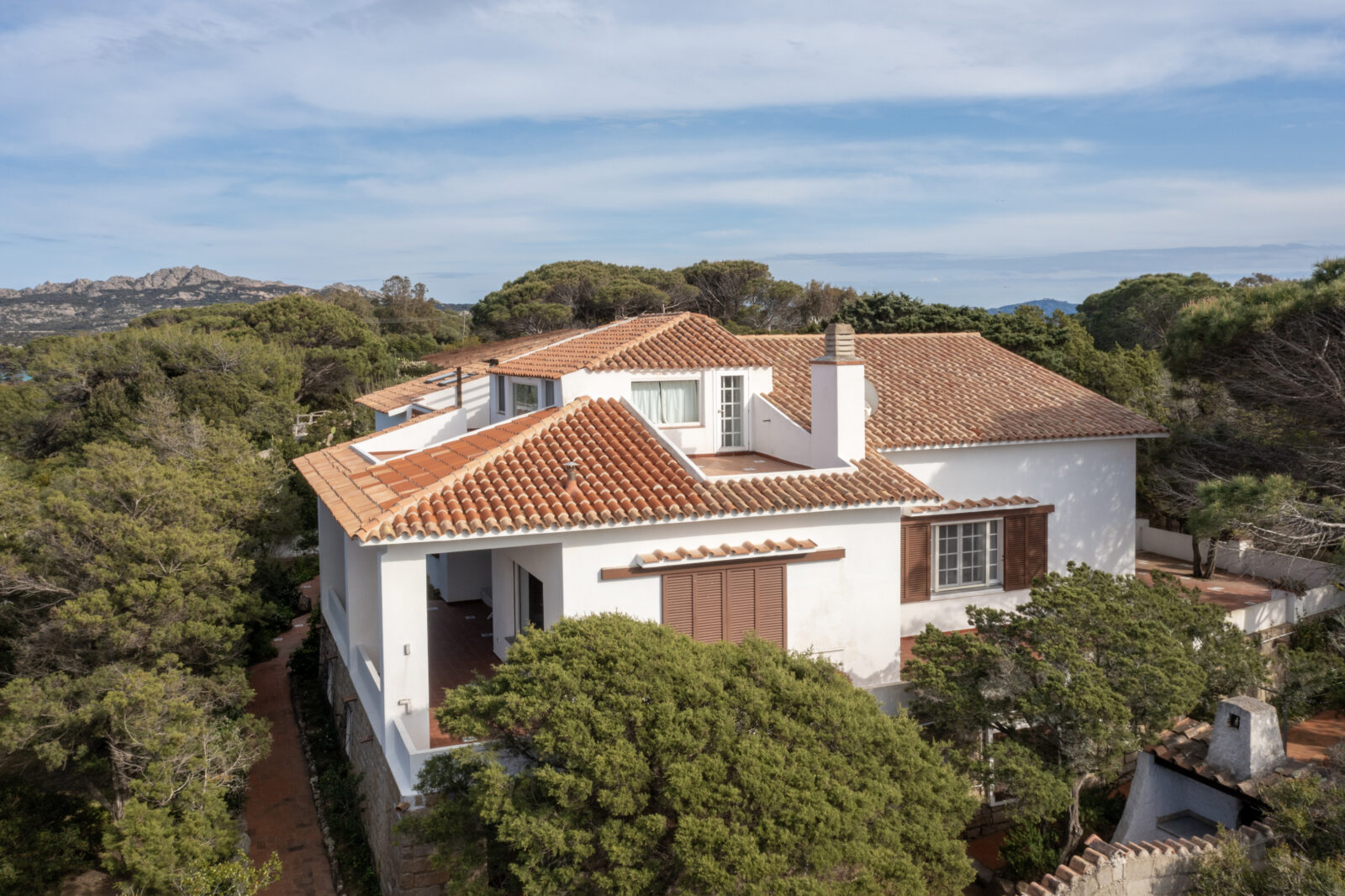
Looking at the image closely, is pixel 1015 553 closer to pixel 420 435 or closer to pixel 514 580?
pixel 514 580

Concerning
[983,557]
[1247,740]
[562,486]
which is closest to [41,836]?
[562,486]

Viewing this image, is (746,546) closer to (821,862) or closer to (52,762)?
(821,862)

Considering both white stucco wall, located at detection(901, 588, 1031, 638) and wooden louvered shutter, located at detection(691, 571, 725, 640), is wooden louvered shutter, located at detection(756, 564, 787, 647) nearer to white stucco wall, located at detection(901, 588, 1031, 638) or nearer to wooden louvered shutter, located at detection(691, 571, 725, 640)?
wooden louvered shutter, located at detection(691, 571, 725, 640)

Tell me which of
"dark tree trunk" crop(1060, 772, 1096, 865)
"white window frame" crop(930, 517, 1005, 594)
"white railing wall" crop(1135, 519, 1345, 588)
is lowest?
"dark tree trunk" crop(1060, 772, 1096, 865)

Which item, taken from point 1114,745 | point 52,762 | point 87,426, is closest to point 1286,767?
point 1114,745

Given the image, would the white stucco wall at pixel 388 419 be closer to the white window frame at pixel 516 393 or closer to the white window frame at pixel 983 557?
the white window frame at pixel 516 393

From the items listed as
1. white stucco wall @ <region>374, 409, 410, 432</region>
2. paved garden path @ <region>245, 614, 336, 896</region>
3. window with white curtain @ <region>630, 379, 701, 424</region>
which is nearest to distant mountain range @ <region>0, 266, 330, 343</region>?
white stucco wall @ <region>374, 409, 410, 432</region>
